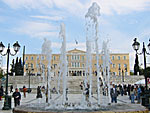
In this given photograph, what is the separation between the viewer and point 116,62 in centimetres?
8462

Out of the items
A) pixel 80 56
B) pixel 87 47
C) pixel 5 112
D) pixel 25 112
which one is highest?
pixel 80 56

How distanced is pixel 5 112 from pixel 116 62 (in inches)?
3054

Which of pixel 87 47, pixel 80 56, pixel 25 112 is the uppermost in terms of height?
pixel 80 56

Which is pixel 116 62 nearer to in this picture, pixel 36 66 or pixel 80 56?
pixel 80 56

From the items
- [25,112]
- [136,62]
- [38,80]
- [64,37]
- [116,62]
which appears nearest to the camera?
[25,112]

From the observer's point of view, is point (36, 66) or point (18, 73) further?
point (36, 66)

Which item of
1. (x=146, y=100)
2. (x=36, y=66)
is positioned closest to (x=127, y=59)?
(x=36, y=66)

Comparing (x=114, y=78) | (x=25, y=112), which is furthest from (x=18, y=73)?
(x=25, y=112)

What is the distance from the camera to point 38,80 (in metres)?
45.0

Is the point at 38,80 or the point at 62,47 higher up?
the point at 62,47

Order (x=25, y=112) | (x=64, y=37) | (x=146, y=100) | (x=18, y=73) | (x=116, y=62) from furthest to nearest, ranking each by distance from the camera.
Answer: (x=116, y=62), (x=18, y=73), (x=64, y=37), (x=146, y=100), (x=25, y=112)

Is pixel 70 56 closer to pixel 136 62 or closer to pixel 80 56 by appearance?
pixel 80 56

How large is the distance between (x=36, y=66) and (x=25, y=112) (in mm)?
81587

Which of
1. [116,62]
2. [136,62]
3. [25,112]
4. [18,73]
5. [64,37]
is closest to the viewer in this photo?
[25,112]
